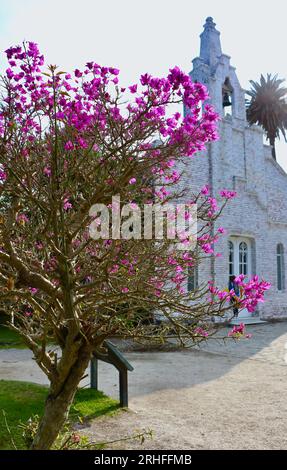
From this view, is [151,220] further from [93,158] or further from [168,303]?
[168,303]

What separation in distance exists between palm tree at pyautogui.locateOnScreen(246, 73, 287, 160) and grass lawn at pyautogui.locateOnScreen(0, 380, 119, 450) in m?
27.9

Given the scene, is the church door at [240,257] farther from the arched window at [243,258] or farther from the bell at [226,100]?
the bell at [226,100]

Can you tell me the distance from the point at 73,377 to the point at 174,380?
14.9 ft

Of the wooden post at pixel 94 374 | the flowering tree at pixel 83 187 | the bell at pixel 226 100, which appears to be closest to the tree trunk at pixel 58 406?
the flowering tree at pixel 83 187

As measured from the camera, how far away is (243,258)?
52.5ft

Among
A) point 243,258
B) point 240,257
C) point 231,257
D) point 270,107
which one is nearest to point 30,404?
point 231,257

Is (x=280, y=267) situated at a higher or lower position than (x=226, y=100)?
lower

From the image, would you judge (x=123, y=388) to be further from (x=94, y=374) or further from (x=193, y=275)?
(x=193, y=275)

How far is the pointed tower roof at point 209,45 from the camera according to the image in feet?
51.2

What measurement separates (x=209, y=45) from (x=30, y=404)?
13859 mm

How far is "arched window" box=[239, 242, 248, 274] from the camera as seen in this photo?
52.1 feet
